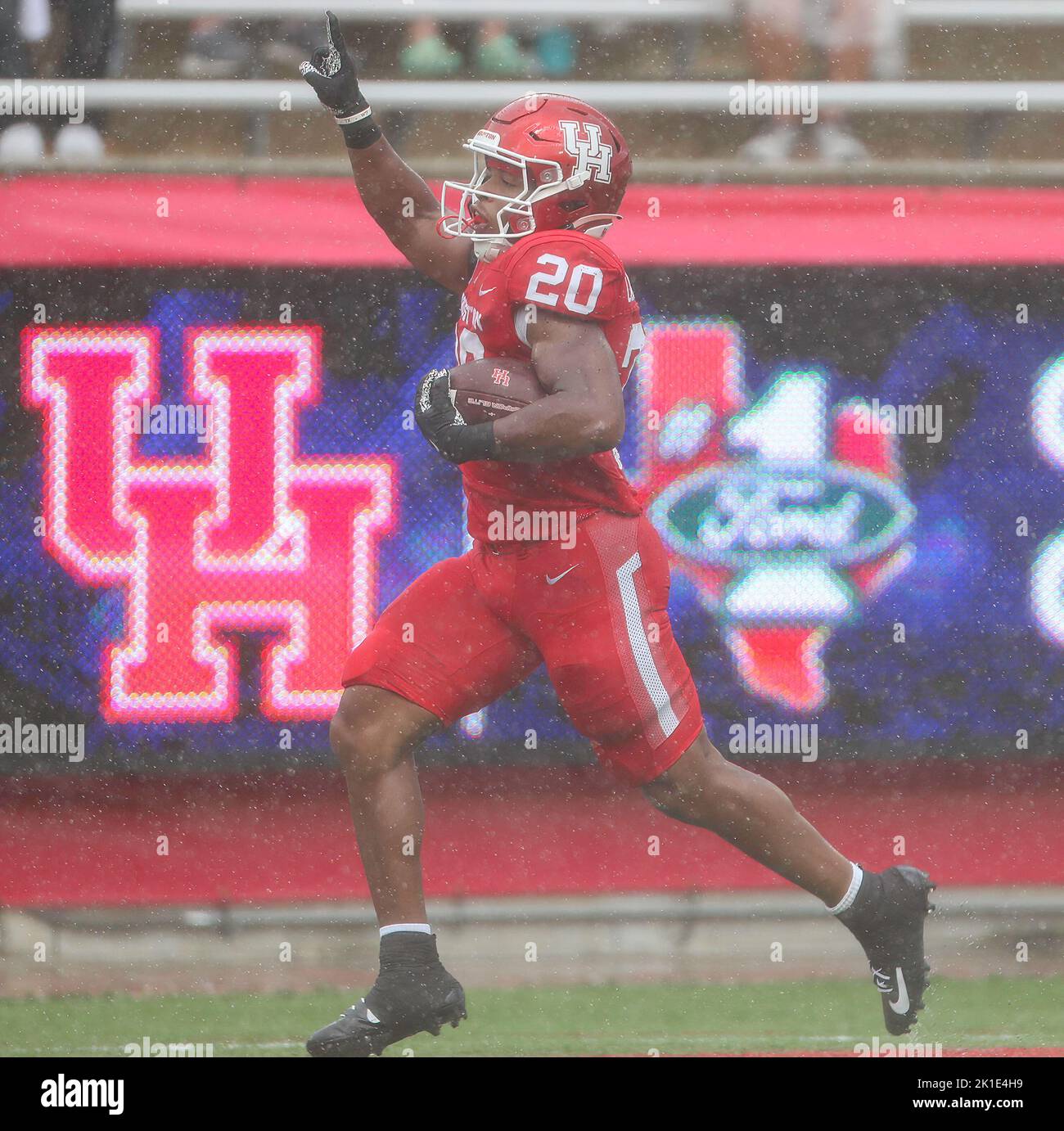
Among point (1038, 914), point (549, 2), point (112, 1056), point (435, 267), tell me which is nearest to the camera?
point (112, 1056)

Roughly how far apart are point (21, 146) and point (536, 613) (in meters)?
1.91

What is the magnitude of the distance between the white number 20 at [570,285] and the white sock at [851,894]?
3.74 feet

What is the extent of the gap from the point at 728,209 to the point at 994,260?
60cm

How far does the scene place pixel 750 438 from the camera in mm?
4418

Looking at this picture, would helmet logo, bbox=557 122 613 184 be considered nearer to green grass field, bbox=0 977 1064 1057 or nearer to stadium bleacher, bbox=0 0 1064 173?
stadium bleacher, bbox=0 0 1064 173

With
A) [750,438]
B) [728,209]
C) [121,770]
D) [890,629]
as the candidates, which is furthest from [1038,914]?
[121,770]

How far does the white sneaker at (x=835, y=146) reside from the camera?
509 cm

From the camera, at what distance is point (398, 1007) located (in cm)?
335

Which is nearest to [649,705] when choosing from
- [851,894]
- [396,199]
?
[851,894]

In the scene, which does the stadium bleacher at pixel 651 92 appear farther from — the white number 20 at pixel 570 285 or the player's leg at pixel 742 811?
the player's leg at pixel 742 811

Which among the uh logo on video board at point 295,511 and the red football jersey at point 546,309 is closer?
the red football jersey at point 546,309

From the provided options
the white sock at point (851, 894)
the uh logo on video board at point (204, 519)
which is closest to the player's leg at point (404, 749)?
the white sock at point (851, 894)

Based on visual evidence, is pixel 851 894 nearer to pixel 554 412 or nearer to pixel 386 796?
pixel 386 796

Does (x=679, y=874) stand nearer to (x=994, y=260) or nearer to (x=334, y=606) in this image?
(x=334, y=606)
